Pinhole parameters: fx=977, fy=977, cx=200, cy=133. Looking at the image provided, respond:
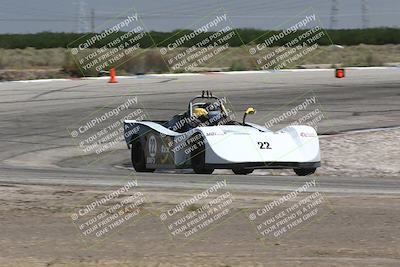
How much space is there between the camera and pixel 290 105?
26516 millimetres

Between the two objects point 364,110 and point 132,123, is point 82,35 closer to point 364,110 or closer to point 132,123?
point 364,110

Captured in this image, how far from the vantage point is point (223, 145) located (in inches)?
581

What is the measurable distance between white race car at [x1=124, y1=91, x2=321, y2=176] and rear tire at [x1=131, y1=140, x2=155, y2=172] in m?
0.29

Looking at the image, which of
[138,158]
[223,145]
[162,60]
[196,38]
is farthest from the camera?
[196,38]

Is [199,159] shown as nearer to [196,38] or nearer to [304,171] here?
[304,171]

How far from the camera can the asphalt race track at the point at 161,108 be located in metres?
13.4

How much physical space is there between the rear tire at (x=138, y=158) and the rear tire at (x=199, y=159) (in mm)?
1549

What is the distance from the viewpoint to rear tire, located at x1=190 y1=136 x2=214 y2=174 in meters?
14.9

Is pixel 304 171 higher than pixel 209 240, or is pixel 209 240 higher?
pixel 209 240

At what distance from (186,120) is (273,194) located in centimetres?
459

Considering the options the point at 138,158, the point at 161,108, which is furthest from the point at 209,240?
the point at 161,108

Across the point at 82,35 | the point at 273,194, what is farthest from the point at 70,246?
the point at 82,35

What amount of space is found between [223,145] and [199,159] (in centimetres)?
48

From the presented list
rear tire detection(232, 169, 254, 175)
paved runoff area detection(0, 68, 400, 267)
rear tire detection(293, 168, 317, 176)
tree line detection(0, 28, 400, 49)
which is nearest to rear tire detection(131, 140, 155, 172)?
paved runoff area detection(0, 68, 400, 267)
